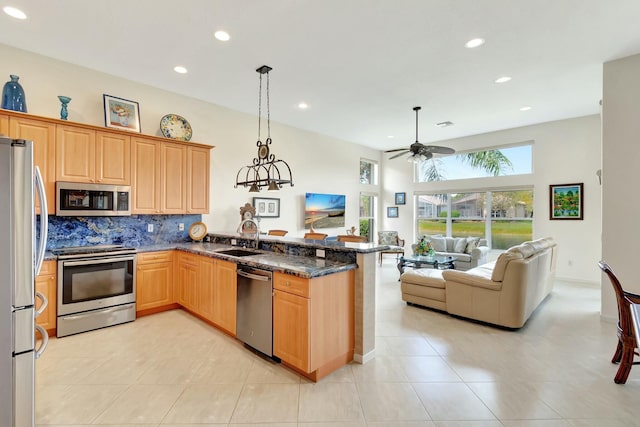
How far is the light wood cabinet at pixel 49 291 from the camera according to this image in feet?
10.0

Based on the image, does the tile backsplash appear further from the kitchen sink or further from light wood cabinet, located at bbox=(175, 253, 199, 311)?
the kitchen sink

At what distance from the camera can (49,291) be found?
122 inches

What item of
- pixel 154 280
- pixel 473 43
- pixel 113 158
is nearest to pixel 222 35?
pixel 113 158

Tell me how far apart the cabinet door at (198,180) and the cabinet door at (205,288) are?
1.15 meters

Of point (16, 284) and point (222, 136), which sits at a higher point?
point (222, 136)

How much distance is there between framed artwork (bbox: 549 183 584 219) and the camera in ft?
18.8

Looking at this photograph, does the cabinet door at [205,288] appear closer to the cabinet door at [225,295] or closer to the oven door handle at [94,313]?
the cabinet door at [225,295]

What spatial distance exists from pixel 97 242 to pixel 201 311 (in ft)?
5.50

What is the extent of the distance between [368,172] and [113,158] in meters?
6.33

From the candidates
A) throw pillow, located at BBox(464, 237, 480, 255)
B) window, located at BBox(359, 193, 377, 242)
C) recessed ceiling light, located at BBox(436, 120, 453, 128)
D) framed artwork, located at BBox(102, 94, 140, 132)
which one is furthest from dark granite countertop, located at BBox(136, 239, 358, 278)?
window, located at BBox(359, 193, 377, 242)

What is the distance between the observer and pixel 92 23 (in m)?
2.84

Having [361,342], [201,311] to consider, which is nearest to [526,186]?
[361,342]

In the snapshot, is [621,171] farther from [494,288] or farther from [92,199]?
[92,199]

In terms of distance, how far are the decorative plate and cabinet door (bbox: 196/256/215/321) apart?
198 cm
